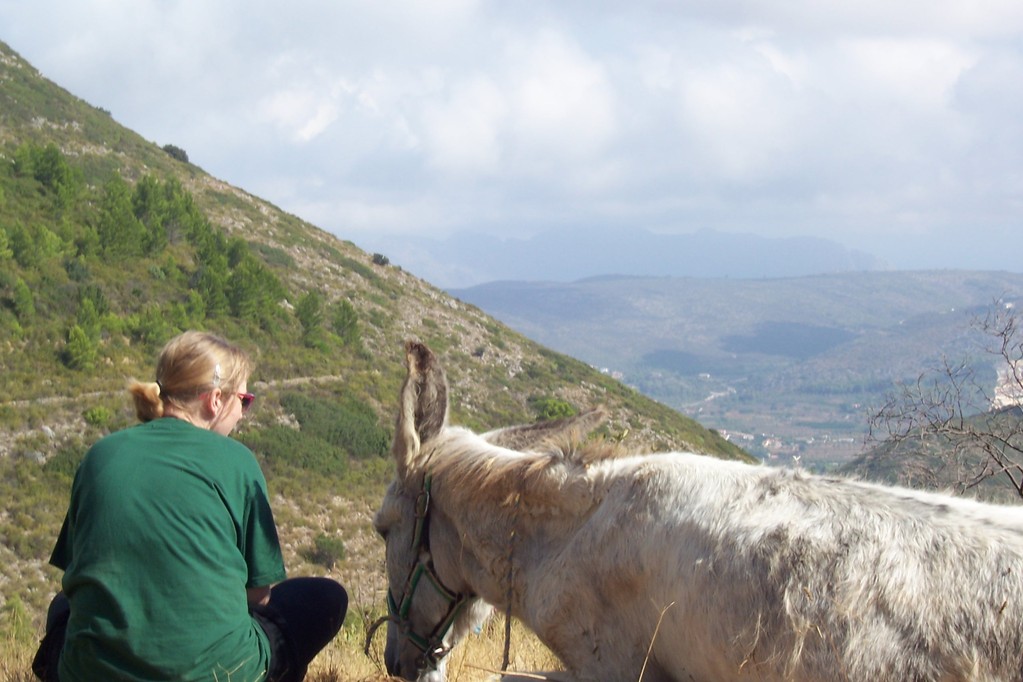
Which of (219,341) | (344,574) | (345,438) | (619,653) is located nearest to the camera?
(619,653)

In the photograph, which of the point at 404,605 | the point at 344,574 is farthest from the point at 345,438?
the point at 404,605

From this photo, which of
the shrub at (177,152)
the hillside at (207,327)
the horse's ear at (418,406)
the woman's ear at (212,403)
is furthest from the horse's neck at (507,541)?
the shrub at (177,152)

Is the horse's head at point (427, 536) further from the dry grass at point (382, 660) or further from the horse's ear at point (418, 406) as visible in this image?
the dry grass at point (382, 660)

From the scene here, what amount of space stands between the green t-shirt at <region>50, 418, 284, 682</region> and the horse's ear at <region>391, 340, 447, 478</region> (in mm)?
875

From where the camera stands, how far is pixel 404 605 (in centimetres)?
433

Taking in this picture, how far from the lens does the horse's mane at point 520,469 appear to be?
3.79m

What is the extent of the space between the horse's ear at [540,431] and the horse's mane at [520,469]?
0.14 m

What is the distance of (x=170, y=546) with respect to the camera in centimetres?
325

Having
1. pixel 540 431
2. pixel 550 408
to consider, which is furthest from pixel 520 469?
pixel 550 408

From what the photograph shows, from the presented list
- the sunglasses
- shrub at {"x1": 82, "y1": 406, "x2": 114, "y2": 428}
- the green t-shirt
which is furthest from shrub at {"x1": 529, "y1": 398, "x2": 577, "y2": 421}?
the green t-shirt

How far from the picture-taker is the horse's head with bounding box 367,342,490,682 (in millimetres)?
4207

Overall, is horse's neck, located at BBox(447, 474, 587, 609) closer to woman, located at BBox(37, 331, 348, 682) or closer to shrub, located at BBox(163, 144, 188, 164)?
woman, located at BBox(37, 331, 348, 682)

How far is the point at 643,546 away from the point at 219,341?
192 cm

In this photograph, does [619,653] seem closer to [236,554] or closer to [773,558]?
[773,558]
